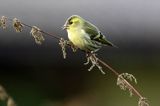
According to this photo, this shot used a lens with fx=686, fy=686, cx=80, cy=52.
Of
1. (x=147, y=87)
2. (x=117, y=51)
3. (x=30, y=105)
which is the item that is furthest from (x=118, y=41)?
(x=30, y=105)

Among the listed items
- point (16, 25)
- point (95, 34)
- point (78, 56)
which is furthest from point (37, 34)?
point (78, 56)

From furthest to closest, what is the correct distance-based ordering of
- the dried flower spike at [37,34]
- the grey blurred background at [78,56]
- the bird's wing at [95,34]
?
1. the grey blurred background at [78,56]
2. the bird's wing at [95,34]
3. the dried flower spike at [37,34]

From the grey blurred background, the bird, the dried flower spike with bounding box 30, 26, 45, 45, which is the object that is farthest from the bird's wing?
the grey blurred background

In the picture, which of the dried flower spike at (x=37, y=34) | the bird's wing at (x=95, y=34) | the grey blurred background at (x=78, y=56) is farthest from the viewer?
the grey blurred background at (x=78, y=56)

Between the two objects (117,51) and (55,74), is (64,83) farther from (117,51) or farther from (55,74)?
(117,51)

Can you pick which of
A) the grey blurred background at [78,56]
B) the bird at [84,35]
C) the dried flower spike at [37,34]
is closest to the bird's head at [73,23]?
the bird at [84,35]

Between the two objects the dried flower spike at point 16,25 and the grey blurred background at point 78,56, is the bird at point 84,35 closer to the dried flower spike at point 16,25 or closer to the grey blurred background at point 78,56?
the dried flower spike at point 16,25
